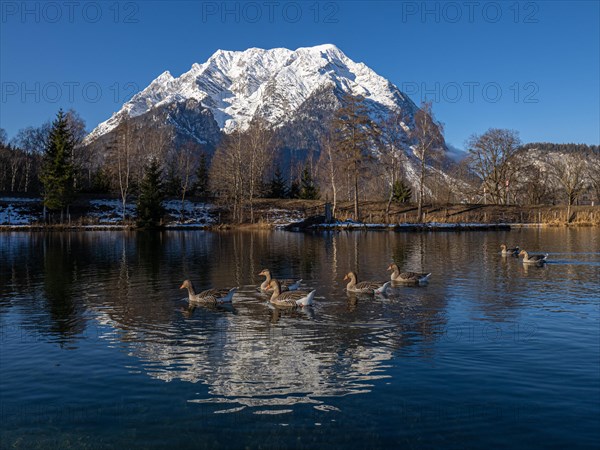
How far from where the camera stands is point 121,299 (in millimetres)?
19547

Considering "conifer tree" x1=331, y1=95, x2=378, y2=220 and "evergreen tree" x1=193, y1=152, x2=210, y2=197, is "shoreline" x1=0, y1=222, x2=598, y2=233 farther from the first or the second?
"evergreen tree" x1=193, y1=152, x2=210, y2=197

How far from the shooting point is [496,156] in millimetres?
88188

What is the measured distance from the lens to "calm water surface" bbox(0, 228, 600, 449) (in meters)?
8.33

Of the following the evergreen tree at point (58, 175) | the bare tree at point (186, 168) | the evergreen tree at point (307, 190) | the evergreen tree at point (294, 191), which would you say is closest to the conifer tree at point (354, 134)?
the evergreen tree at point (307, 190)

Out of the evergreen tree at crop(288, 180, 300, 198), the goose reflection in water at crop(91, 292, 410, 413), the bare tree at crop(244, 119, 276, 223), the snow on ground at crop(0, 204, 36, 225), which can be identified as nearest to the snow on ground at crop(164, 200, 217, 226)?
the bare tree at crop(244, 119, 276, 223)

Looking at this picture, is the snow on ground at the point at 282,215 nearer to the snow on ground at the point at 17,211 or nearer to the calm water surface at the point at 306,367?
the snow on ground at the point at 17,211

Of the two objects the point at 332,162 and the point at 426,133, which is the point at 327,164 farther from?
the point at 426,133

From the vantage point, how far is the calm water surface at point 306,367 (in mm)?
8328

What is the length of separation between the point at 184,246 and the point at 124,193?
115ft

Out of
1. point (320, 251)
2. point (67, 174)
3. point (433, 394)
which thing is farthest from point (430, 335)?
point (67, 174)

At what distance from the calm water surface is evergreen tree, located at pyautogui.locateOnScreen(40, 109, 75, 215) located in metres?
51.4

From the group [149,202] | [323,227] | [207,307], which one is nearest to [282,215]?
[323,227]

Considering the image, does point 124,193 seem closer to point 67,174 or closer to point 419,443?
point 67,174

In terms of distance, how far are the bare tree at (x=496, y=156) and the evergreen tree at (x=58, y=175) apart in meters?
63.7
